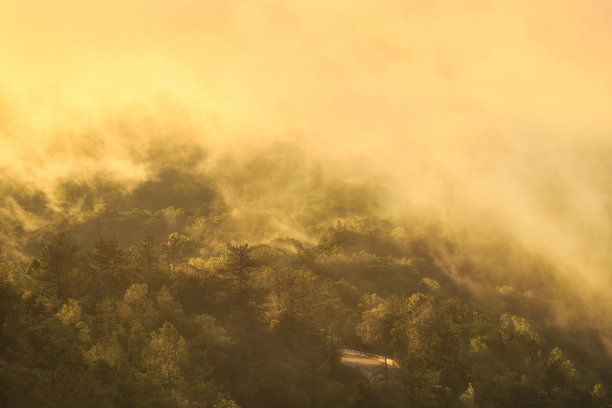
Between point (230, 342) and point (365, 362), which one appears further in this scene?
point (365, 362)

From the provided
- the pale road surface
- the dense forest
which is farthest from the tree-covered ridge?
the pale road surface

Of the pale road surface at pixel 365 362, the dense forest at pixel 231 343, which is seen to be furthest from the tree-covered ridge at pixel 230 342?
the pale road surface at pixel 365 362

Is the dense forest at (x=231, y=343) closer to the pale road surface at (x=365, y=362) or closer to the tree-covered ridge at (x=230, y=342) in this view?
the tree-covered ridge at (x=230, y=342)

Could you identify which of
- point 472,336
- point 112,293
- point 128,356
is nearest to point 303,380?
point 128,356

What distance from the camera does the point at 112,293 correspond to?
9394cm

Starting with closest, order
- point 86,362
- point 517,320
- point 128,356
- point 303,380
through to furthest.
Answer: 1. point 86,362
2. point 128,356
3. point 303,380
4. point 517,320

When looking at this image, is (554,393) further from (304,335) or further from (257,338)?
(257,338)

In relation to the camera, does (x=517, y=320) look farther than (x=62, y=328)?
Yes

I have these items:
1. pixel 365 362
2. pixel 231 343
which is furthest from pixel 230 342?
pixel 365 362

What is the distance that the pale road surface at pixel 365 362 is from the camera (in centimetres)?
9231

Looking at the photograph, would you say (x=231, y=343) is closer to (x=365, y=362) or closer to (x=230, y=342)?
(x=230, y=342)

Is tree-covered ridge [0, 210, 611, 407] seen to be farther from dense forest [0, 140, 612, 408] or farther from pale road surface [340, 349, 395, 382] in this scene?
pale road surface [340, 349, 395, 382]

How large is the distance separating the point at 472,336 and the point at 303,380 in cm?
5413

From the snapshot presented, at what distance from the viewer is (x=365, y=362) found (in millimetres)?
98750
